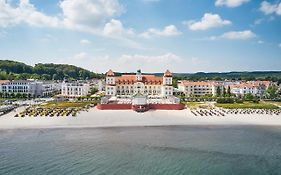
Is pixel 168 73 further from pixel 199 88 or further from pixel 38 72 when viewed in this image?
pixel 38 72

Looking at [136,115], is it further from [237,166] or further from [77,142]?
[237,166]

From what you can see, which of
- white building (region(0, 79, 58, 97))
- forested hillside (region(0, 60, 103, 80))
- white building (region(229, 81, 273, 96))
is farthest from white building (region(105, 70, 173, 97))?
forested hillside (region(0, 60, 103, 80))

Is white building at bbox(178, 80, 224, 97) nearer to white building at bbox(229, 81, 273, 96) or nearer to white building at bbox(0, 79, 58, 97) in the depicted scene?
white building at bbox(229, 81, 273, 96)

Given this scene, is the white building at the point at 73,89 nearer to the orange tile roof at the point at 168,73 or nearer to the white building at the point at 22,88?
the white building at the point at 22,88

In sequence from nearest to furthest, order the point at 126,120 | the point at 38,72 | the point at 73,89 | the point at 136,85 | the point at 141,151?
the point at 141,151
the point at 126,120
the point at 136,85
the point at 73,89
the point at 38,72

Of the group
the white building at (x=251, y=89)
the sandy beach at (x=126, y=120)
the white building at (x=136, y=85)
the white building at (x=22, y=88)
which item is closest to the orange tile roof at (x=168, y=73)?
the white building at (x=136, y=85)

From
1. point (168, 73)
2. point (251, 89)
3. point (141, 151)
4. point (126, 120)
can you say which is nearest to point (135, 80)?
point (168, 73)
